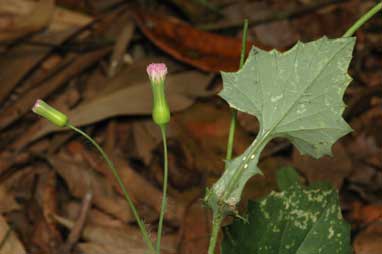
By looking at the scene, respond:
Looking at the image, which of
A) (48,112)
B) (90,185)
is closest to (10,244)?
(90,185)

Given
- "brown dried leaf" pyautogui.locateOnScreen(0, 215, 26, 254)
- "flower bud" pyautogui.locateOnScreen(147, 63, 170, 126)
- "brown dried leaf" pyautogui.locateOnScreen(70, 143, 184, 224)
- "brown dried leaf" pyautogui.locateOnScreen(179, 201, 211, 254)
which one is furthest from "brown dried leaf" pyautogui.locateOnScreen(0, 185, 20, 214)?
"flower bud" pyautogui.locateOnScreen(147, 63, 170, 126)

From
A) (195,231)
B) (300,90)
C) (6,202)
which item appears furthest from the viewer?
(6,202)

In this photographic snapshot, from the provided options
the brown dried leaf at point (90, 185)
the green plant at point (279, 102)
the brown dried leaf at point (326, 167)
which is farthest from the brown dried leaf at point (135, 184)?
the green plant at point (279, 102)

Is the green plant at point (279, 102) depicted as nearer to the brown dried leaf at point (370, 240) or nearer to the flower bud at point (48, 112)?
the flower bud at point (48, 112)

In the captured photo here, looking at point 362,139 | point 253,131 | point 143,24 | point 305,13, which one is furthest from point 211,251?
point 305,13

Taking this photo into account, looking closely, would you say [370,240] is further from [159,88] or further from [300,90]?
[159,88]

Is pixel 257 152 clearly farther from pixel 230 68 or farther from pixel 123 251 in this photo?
pixel 230 68

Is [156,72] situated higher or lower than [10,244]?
higher
